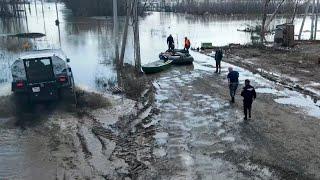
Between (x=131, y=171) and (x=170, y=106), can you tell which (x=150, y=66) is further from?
(x=131, y=171)

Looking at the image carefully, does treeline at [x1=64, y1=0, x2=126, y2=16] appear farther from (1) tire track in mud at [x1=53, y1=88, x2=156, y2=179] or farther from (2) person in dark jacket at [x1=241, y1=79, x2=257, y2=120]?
(2) person in dark jacket at [x1=241, y1=79, x2=257, y2=120]

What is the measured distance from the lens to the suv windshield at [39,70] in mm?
16297

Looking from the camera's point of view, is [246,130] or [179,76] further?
[179,76]

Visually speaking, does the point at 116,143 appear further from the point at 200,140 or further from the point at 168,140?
the point at 200,140

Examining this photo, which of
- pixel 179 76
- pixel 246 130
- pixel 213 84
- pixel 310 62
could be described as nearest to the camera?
pixel 246 130

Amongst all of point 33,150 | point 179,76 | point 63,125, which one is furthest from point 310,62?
point 33,150

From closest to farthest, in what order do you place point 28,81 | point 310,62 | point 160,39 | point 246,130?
1. point 246,130
2. point 28,81
3. point 310,62
4. point 160,39

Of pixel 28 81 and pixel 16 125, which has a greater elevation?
pixel 28 81

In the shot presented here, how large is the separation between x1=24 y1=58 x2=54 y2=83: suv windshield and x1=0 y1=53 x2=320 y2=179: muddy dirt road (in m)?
1.24

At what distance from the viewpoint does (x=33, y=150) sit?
12.6 m

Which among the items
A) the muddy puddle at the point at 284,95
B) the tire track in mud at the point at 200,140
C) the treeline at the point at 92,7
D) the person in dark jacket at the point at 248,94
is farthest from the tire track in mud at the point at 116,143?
the treeline at the point at 92,7

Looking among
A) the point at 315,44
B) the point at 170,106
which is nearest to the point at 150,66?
the point at 170,106

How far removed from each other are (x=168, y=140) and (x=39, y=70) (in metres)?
6.19

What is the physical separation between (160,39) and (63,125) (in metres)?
35.7
